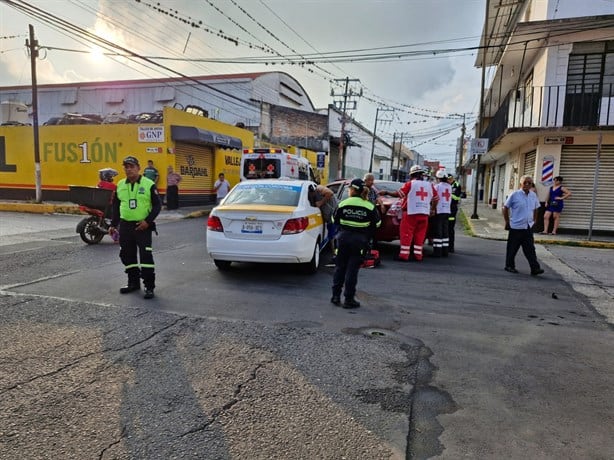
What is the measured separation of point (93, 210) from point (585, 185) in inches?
571

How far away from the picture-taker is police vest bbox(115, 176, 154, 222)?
5.84 m

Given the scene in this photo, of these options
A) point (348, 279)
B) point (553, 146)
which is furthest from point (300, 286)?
point (553, 146)

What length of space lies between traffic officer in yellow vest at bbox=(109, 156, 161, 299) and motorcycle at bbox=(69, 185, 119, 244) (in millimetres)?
4069

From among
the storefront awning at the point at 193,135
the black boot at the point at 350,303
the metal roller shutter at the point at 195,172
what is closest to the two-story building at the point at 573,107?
the black boot at the point at 350,303

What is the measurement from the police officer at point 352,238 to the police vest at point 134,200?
2.51 metres

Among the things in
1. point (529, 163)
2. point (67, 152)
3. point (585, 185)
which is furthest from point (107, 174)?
point (529, 163)

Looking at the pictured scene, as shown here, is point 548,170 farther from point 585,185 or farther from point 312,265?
point 312,265

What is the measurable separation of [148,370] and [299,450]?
161cm

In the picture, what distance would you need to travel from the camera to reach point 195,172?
20641 mm

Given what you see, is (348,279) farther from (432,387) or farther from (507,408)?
(507,408)

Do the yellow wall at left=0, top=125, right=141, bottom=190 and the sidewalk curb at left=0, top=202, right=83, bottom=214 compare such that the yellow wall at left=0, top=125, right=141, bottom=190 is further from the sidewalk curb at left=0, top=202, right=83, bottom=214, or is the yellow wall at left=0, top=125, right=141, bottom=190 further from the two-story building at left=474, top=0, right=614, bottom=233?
the two-story building at left=474, top=0, right=614, bottom=233

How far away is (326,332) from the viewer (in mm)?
4699

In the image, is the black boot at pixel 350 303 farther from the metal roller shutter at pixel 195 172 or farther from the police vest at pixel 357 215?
the metal roller shutter at pixel 195 172

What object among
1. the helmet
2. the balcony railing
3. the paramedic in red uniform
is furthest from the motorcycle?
the balcony railing
